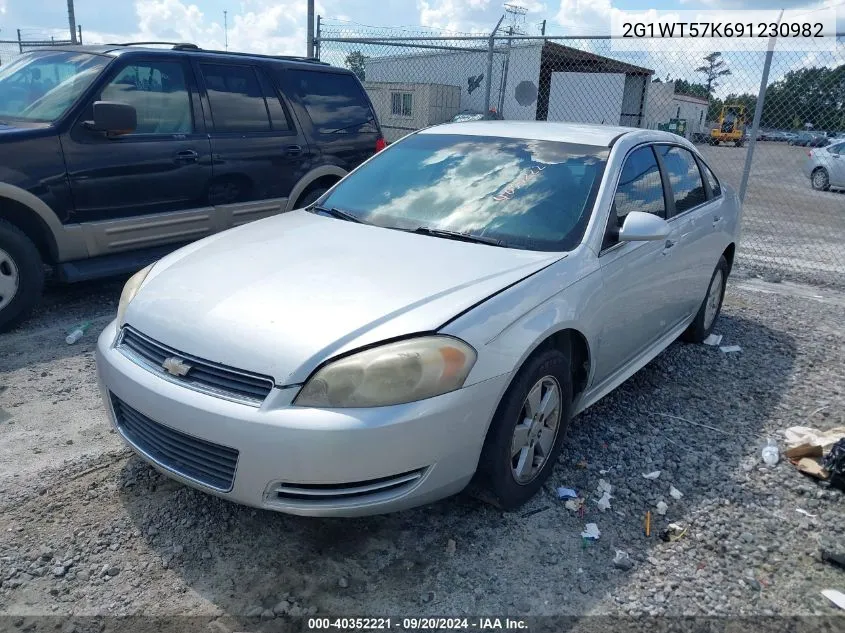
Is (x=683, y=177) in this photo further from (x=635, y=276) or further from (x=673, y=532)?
(x=673, y=532)

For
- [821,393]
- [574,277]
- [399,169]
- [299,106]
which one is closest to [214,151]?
[299,106]

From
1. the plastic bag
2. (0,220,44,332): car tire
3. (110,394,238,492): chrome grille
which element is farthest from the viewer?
(0,220,44,332): car tire

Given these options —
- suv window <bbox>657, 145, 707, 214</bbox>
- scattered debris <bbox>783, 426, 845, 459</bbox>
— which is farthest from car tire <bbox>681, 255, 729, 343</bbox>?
scattered debris <bbox>783, 426, 845, 459</bbox>

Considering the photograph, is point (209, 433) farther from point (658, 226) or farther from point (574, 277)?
point (658, 226)

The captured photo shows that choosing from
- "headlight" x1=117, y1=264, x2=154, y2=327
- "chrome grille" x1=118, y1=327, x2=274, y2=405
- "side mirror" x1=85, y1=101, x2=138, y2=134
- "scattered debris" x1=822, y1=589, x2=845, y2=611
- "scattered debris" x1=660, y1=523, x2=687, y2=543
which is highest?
"side mirror" x1=85, y1=101, x2=138, y2=134

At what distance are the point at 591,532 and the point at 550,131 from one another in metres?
2.39

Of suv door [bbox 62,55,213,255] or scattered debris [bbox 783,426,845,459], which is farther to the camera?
suv door [bbox 62,55,213,255]

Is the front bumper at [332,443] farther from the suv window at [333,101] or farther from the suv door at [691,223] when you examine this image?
the suv window at [333,101]

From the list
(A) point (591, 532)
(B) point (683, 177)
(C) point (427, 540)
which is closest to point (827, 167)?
(B) point (683, 177)

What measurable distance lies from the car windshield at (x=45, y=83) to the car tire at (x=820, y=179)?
18818 mm

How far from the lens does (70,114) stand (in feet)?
16.7

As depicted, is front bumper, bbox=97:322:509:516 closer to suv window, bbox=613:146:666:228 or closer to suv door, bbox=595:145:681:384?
suv door, bbox=595:145:681:384

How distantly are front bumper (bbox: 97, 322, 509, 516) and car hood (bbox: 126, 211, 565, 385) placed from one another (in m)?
0.17

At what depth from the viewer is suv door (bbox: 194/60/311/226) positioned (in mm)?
5961
